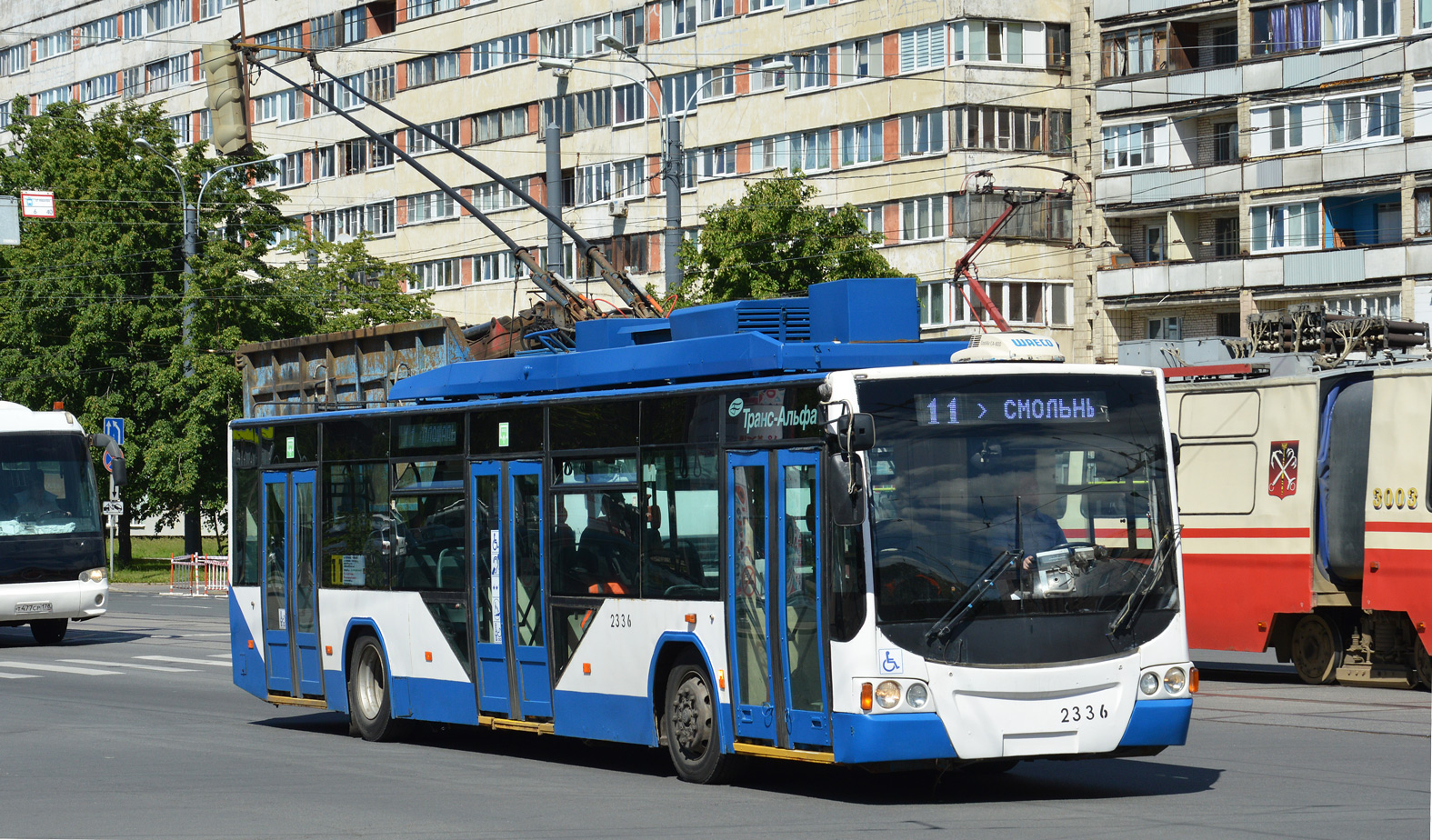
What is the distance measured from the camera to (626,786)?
40.2ft

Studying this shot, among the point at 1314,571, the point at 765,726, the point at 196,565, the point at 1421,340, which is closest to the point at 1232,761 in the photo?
the point at 765,726

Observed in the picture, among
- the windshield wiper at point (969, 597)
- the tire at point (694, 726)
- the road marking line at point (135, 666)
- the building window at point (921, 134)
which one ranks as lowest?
the road marking line at point (135, 666)

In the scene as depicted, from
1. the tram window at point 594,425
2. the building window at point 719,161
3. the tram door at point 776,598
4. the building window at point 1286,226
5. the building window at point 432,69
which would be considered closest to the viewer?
the tram door at point 776,598

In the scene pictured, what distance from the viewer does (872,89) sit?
188ft

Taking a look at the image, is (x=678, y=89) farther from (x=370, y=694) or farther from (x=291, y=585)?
(x=370, y=694)

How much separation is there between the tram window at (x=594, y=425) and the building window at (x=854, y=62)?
4530 centimetres

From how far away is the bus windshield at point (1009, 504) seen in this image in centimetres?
→ 1097

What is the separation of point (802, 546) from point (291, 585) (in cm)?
662

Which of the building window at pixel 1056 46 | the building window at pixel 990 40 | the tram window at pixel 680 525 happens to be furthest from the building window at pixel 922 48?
the tram window at pixel 680 525

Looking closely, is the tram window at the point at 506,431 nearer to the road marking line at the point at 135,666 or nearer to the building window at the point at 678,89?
the road marking line at the point at 135,666

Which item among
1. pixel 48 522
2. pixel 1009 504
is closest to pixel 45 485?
pixel 48 522

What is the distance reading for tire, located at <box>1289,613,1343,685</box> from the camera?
63.5ft

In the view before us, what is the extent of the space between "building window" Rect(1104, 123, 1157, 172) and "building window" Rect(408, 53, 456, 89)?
83.7ft

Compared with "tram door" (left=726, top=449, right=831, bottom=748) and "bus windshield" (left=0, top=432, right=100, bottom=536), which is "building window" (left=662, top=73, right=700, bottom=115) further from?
"tram door" (left=726, top=449, right=831, bottom=748)
